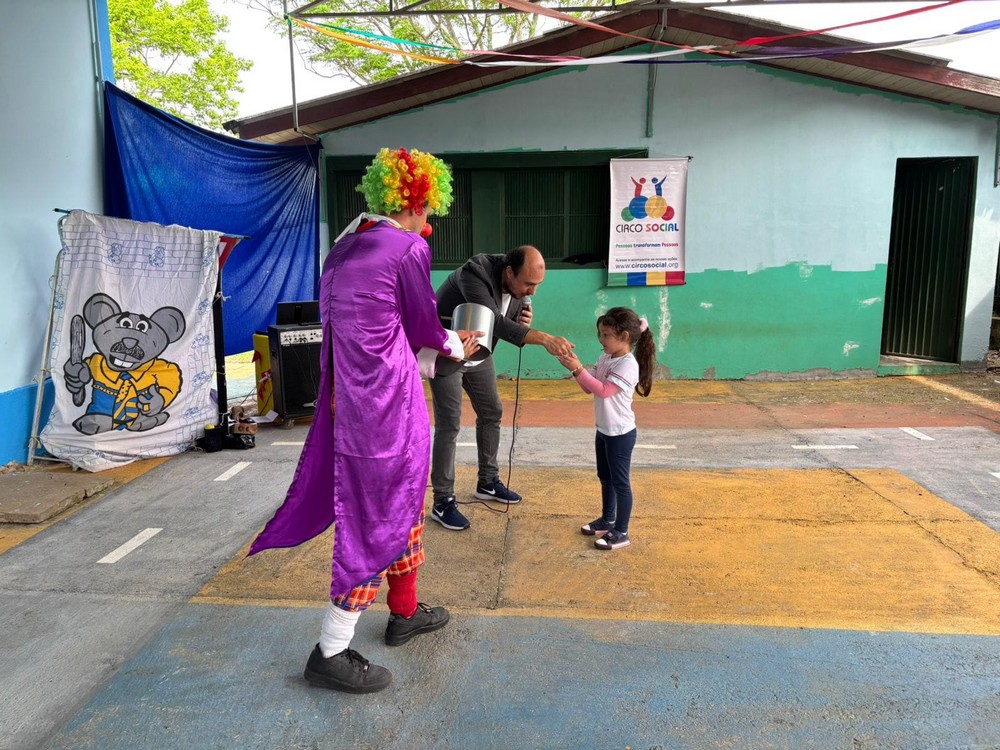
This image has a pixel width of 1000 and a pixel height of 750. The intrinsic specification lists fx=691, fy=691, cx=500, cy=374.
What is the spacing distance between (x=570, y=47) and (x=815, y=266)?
12.6 feet

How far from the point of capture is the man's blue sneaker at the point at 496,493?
14.2ft

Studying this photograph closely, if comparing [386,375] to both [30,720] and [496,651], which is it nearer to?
[496,651]

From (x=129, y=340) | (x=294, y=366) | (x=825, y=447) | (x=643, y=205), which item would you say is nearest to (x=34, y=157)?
(x=129, y=340)

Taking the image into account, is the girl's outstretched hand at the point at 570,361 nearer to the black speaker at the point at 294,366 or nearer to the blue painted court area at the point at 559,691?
the blue painted court area at the point at 559,691

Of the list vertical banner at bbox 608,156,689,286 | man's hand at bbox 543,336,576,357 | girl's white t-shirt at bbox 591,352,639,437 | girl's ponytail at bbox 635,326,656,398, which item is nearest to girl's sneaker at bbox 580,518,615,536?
girl's white t-shirt at bbox 591,352,639,437

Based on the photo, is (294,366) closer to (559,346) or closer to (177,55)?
(559,346)

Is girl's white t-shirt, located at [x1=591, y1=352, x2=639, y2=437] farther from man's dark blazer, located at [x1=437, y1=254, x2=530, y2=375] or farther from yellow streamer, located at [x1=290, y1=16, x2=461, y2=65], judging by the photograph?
yellow streamer, located at [x1=290, y1=16, x2=461, y2=65]

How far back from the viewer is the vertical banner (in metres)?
8.15

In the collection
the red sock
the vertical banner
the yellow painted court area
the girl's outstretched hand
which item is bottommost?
the yellow painted court area

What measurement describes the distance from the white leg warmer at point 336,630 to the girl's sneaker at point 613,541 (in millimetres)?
1556

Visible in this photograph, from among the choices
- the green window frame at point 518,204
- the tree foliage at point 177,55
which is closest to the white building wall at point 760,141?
the green window frame at point 518,204

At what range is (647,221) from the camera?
8219mm

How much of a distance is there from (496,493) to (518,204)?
508 cm

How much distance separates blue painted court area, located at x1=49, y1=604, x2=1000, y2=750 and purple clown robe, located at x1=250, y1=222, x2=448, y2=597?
48 cm
